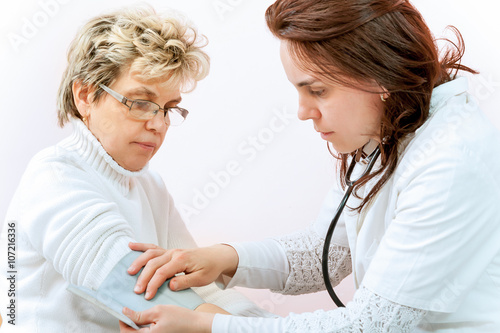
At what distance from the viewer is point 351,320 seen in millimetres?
1332

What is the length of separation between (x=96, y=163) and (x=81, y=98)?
0.56ft

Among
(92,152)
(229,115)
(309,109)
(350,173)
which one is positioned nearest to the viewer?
(309,109)

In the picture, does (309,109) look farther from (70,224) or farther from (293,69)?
(70,224)

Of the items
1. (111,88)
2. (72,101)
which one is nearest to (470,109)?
(111,88)

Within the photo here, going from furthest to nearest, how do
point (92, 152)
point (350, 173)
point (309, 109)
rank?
point (350, 173)
point (92, 152)
point (309, 109)

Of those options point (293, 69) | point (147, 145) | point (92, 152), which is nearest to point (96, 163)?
point (92, 152)

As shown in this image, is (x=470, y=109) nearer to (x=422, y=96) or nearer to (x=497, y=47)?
(x=422, y=96)

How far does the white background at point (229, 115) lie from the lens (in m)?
2.38

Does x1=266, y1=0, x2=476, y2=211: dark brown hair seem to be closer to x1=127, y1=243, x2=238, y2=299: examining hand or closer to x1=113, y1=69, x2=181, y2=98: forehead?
x1=113, y1=69, x2=181, y2=98: forehead

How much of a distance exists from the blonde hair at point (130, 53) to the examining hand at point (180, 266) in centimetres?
42

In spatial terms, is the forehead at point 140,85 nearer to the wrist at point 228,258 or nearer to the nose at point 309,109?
the nose at point 309,109

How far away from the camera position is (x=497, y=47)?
7.94 feet

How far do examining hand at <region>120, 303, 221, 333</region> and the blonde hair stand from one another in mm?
550

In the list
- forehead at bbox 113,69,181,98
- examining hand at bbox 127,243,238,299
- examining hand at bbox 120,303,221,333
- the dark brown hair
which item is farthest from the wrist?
the dark brown hair
